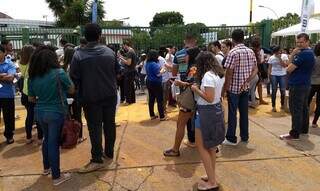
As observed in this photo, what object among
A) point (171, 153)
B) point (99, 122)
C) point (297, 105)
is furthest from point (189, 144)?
point (297, 105)

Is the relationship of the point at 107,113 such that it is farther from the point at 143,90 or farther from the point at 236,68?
the point at 143,90

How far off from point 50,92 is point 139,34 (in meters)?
9.05

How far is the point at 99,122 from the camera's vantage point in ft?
18.5

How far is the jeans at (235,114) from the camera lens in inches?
261

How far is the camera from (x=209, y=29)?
13695 mm

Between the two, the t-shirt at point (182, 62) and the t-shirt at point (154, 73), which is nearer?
the t-shirt at point (182, 62)

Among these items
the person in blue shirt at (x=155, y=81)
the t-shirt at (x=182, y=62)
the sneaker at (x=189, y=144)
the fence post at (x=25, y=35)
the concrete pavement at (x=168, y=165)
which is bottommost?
the concrete pavement at (x=168, y=165)

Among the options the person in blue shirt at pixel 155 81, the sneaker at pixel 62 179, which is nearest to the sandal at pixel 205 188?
the sneaker at pixel 62 179

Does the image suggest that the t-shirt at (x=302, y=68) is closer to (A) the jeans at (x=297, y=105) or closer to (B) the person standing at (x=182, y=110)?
(A) the jeans at (x=297, y=105)

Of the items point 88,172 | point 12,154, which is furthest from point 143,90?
point 88,172

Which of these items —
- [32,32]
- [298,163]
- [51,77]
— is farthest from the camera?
[32,32]

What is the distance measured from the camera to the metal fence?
43.0ft

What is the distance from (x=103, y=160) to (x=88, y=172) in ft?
1.23

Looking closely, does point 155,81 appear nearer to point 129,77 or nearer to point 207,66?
point 129,77
